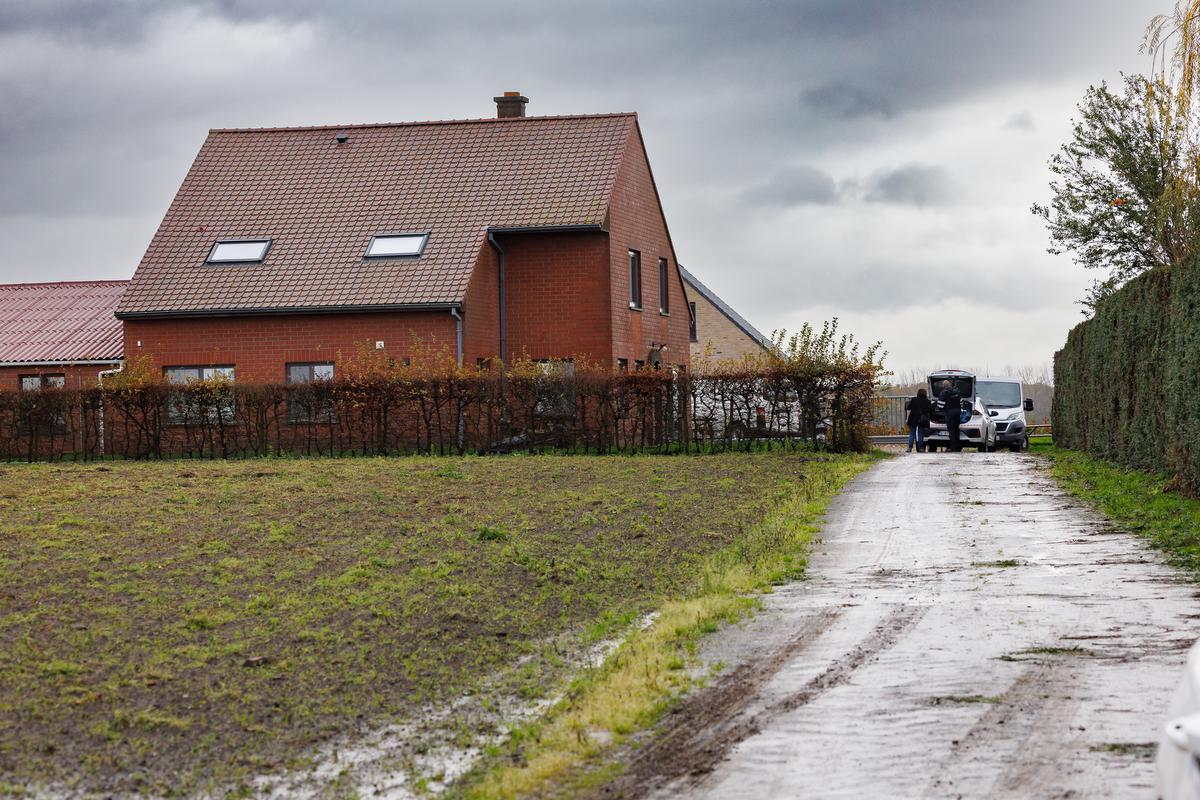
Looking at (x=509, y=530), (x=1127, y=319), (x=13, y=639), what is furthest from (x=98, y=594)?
(x=1127, y=319)

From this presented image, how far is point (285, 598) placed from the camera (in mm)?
10008

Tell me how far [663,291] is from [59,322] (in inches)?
670

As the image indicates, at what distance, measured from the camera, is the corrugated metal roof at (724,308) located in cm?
5569

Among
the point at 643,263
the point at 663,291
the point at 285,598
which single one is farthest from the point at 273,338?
the point at 285,598

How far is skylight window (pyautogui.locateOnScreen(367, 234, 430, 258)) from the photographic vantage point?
3397cm

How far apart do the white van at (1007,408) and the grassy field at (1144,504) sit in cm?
1511

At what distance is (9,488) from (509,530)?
8.46 metres

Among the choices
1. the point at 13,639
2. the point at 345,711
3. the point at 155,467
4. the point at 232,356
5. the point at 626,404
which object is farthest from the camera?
the point at 232,356

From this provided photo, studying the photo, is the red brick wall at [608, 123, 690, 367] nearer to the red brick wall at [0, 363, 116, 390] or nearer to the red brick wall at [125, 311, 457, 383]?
the red brick wall at [125, 311, 457, 383]

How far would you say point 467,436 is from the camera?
28.0m

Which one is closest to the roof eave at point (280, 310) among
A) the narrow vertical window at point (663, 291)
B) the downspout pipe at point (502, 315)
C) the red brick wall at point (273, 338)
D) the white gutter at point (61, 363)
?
the red brick wall at point (273, 338)

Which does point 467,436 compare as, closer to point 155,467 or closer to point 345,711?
point 155,467

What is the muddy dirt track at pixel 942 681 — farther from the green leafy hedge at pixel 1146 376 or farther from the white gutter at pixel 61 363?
the white gutter at pixel 61 363

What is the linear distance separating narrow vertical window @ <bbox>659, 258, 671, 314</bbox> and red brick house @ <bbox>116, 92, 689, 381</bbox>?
1.49m
